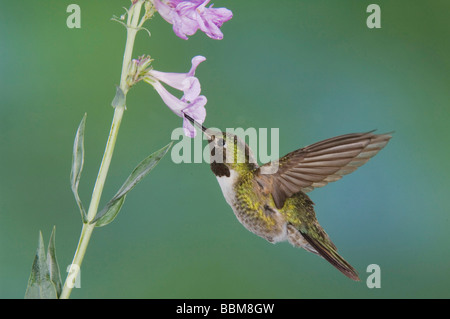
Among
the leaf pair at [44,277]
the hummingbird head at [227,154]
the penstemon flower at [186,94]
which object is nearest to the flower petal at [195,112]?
the penstemon flower at [186,94]

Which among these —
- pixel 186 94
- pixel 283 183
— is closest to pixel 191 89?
pixel 186 94

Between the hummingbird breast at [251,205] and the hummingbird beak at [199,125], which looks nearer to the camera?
the hummingbird beak at [199,125]

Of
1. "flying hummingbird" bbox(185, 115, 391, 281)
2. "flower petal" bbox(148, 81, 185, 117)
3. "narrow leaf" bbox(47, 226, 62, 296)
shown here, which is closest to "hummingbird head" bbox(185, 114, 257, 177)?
"flying hummingbird" bbox(185, 115, 391, 281)

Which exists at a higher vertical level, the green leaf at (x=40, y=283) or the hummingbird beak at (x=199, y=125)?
the hummingbird beak at (x=199, y=125)

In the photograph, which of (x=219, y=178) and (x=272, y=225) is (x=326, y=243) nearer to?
(x=272, y=225)

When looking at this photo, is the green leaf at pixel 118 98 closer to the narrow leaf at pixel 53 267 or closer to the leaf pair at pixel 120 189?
the leaf pair at pixel 120 189
